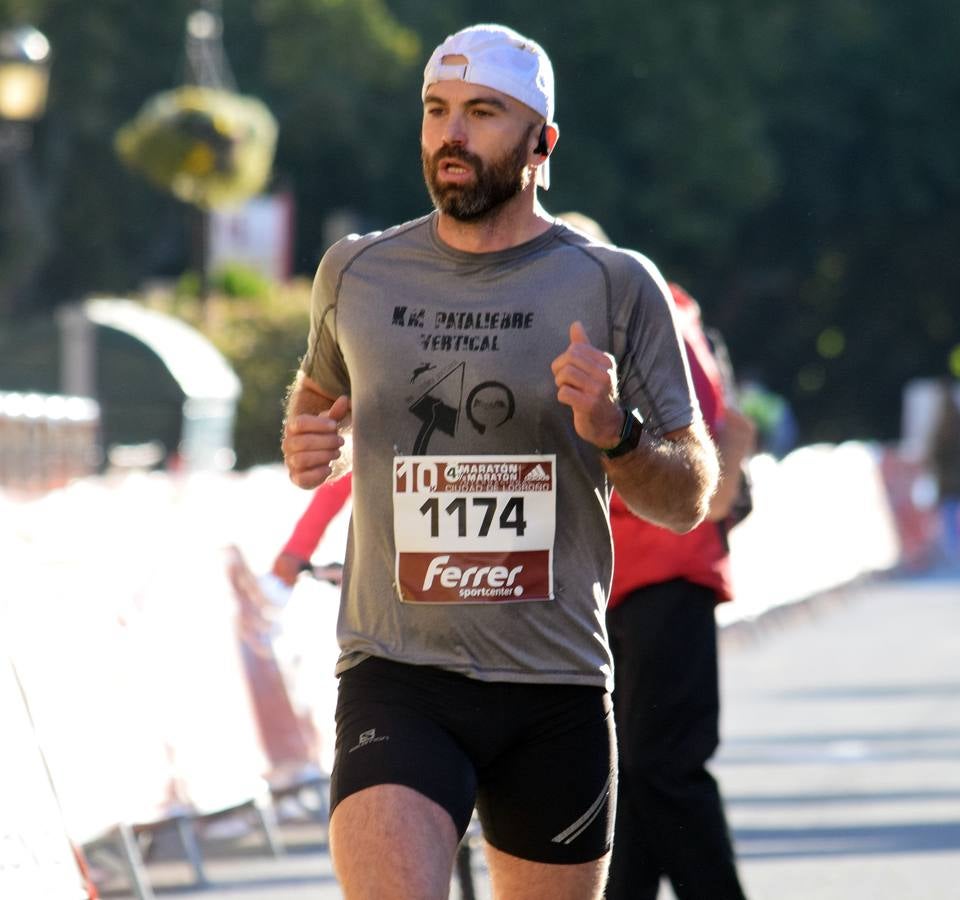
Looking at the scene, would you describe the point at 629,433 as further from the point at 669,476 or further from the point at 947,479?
the point at 947,479

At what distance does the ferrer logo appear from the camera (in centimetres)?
447

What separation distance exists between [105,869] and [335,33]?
35845 mm

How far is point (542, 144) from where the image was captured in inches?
179

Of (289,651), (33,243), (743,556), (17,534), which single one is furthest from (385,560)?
(33,243)

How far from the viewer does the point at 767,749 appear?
1153 cm

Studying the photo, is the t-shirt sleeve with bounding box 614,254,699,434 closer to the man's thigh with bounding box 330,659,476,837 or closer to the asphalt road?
the man's thigh with bounding box 330,659,476,837

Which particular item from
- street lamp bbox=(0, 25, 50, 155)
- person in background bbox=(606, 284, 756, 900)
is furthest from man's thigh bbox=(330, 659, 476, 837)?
street lamp bbox=(0, 25, 50, 155)

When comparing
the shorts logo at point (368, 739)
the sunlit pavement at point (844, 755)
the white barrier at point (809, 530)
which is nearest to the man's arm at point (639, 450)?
the shorts logo at point (368, 739)

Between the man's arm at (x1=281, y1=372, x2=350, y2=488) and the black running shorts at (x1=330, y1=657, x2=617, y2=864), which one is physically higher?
the man's arm at (x1=281, y1=372, x2=350, y2=488)

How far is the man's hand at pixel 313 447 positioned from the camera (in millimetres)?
4500

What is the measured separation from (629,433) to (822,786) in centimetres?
626

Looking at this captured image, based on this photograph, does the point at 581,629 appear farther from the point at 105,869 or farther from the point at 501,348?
the point at 105,869

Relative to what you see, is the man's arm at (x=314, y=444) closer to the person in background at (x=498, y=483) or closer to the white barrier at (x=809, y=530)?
the person in background at (x=498, y=483)

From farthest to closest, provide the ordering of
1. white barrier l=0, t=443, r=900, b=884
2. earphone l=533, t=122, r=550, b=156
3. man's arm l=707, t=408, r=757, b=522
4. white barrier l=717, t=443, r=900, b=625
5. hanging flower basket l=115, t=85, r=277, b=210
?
hanging flower basket l=115, t=85, r=277, b=210 < white barrier l=717, t=443, r=900, b=625 < white barrier l=0, t=443, r=900, b=884 < man's arm l=707, t=408, r=757, b=522 < earphone l=533, t=122, r=550, b=156
